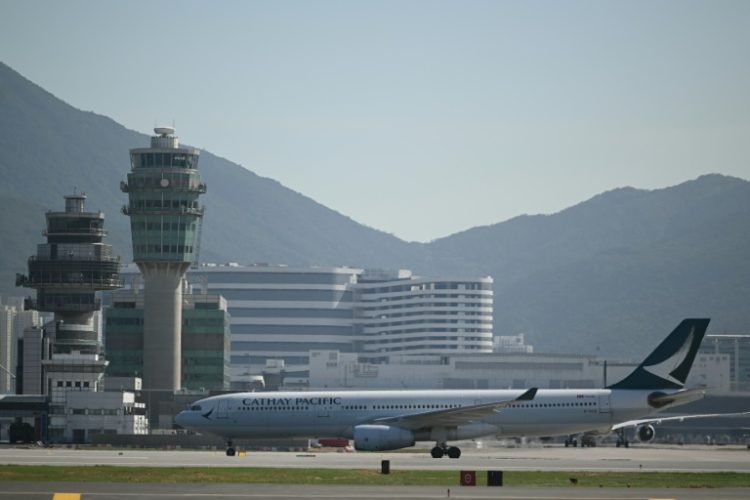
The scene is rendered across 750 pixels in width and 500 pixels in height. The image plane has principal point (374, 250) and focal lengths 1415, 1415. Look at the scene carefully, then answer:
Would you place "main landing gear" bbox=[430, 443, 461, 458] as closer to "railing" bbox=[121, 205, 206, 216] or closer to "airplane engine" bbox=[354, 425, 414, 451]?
"airplane engine" bbox=[354, 425, 414, 451]

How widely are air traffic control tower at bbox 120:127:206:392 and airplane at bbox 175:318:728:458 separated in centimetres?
7914

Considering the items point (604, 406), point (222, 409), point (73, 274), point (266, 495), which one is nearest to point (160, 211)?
point (73, 274)

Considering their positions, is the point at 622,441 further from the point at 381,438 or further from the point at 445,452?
the point at 381,438

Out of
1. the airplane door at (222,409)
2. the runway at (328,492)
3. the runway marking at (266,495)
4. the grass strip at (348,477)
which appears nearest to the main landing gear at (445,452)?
the airplane door at (222,409)

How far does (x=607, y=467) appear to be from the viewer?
242 ft

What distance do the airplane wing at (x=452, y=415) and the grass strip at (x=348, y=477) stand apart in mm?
17391

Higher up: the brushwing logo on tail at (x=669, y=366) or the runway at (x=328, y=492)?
the brushwing logo on tail at (x=669, y=366)

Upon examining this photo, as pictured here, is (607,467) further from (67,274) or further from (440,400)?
(67,274)

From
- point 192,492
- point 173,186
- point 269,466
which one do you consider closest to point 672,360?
point 269,466

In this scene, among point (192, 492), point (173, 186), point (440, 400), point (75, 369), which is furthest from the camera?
point (173, 186)

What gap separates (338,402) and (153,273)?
280 ft

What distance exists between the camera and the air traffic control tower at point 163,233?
167 m

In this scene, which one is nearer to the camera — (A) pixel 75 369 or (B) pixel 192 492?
(B) pixel 192 492

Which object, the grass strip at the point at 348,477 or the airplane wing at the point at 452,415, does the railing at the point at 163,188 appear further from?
the grass strip at the point at 348,477
